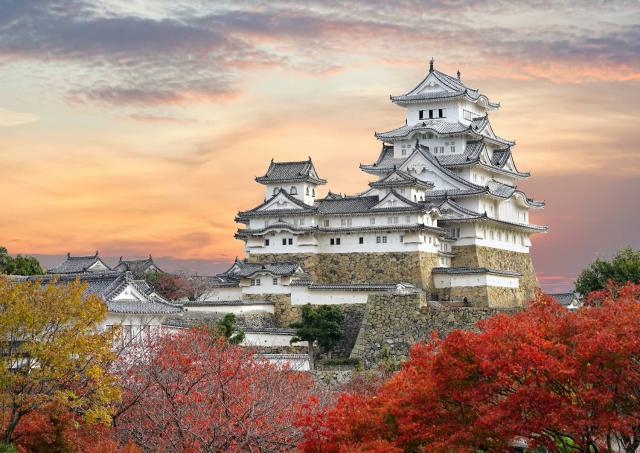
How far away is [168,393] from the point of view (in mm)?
28172

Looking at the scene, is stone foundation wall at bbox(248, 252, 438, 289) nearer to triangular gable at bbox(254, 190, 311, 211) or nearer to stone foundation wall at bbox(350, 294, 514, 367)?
triangular gable at bbox(254, 190, 311, 211)

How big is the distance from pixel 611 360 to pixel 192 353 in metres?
15.8

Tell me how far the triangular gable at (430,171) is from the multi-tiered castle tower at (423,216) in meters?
0.07

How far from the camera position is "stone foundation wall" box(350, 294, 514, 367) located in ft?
166

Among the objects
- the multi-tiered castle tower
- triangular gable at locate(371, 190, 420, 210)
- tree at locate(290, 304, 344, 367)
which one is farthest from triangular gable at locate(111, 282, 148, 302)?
triangular gable at locate(371, 190, 420, 210)

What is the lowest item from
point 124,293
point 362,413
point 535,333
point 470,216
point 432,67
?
point 362,413

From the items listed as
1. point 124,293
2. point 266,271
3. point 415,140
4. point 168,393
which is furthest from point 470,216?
point 168,393

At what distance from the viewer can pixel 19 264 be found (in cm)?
6475

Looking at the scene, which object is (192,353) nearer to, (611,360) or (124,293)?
(124,293)

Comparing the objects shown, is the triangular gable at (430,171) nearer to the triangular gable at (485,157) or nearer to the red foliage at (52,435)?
the triangular gable at (485,157)

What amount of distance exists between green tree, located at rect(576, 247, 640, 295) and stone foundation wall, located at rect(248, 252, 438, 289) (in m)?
9.49

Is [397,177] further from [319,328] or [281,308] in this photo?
[319,328]

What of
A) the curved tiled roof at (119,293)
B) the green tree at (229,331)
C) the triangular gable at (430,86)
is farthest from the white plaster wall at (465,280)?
the curved tiled roof at (119,293)

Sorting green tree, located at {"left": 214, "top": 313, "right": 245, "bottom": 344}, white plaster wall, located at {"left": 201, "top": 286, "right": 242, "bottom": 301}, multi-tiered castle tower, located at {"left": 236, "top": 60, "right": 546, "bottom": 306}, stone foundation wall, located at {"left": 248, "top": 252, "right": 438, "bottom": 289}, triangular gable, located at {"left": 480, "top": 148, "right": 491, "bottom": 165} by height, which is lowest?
green tree, located at {"left": 214, "top": 313, "right": 245, "bottom": 344}
